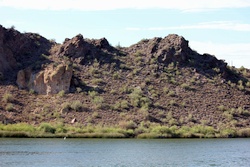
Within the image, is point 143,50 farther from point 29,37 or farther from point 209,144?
point 209,144

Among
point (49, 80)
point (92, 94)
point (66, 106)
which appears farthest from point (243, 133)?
point (49, 80)

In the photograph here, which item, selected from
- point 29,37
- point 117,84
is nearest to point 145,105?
point 117,84

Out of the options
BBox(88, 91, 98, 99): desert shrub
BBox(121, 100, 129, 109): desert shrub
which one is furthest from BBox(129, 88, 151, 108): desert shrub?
BBox(88, 91, 98, 99): desert shrub

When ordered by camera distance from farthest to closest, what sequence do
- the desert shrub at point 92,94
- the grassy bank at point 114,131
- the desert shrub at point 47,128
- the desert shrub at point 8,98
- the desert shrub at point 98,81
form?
the desert shrub at point 98,81, the desert shrub at point 92,94, the desert shrub at point 8,98, the desert shrub at point 47,128, the grassy bank at point 114,131

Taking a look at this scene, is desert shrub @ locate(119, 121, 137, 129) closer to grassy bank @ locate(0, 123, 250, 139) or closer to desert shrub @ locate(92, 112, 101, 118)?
grassy bank @ locate(0, 123, 250, 139)

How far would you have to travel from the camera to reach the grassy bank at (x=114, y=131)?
6469 cm

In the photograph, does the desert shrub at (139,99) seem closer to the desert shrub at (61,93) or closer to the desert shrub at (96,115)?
the desert shrub at (96,115)

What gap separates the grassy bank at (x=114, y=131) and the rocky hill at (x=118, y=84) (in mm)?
1748

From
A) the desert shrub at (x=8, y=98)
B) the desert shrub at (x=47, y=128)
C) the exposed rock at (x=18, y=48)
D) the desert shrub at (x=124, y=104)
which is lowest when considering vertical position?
the desert shrub at (x=47, y=128)

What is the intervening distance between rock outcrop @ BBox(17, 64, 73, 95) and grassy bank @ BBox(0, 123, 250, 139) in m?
12.4

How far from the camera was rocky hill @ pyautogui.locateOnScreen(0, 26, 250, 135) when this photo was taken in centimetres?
7494

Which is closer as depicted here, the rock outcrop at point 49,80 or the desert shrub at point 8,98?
the desert shrub at point 8,98

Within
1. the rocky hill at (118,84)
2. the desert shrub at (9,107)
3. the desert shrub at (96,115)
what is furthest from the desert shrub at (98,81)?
the desert shrub at (9,107)

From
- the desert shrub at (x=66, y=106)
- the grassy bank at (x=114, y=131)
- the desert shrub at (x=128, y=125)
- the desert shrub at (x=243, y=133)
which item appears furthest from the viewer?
the desert shrub at (x=66, y=106)
